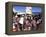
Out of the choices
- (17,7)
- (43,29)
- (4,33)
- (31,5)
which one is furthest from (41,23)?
(4,33)

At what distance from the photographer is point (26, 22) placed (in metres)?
1.49

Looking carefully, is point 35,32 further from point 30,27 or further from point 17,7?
point 17,7

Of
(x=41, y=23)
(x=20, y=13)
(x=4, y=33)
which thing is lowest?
(x=4, y=33)

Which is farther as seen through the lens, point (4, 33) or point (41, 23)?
point (41, 23)

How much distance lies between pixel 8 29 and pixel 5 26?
6 centimetres

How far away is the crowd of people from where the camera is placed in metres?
1.45

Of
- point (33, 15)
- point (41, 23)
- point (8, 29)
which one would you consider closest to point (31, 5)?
point (33, 15)

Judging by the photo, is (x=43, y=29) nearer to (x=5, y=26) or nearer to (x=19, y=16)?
(x=19, y=16)

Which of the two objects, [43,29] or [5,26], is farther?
[43,29]

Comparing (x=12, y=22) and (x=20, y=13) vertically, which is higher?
(x=20, y=13)

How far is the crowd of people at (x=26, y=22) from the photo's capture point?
145cm

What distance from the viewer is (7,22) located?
1.41 metres

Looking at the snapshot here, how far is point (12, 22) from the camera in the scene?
1.42 metres

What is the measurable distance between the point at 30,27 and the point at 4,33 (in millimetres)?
317
